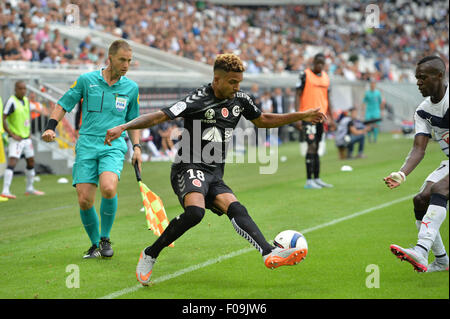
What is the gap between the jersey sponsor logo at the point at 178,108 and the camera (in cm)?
585

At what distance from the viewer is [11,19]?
2245 centimetres

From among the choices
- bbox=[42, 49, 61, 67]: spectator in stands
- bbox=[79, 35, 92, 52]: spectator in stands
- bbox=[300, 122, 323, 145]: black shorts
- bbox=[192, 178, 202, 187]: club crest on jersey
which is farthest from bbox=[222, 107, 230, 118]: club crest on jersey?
bbox=[79, 35, 92, 52]: spectator in stands

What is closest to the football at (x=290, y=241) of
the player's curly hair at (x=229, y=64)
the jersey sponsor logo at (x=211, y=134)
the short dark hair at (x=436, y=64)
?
the jersey sponsor logo at (x=211, y=134)

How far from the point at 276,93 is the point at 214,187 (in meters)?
21.0

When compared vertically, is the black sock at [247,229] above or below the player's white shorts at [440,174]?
below

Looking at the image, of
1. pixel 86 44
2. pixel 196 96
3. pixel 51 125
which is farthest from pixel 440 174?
pixel 86 44

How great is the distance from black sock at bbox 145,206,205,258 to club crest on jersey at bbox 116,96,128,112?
186cm

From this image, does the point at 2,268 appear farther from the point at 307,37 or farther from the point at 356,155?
the point at 307,37

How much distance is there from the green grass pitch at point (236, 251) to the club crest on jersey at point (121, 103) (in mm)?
1636

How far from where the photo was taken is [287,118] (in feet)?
20.9

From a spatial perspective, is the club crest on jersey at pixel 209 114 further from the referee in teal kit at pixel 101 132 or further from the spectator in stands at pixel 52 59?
the spectator in stands at pixel 52 59

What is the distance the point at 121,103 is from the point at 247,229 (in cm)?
230

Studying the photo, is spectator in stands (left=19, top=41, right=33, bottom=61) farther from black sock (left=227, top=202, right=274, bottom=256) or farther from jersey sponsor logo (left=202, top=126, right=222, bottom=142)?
black sock (left=227, top=202, right=274, bottom=256)
